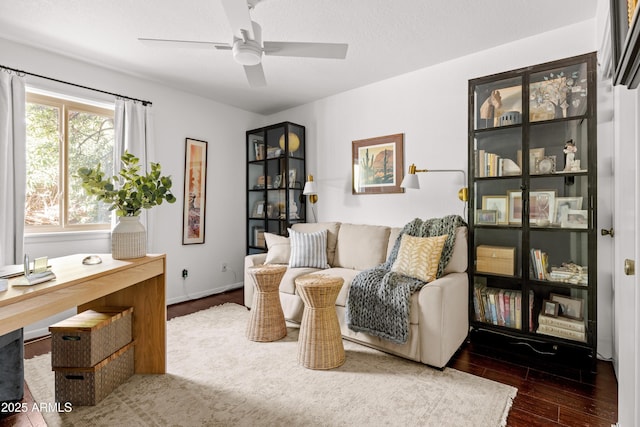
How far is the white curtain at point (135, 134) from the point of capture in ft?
11.0

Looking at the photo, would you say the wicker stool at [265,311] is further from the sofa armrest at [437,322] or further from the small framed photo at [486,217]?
the small framed photo at [486,217]

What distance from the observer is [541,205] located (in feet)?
8.05

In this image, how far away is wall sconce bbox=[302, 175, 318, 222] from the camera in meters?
3.92

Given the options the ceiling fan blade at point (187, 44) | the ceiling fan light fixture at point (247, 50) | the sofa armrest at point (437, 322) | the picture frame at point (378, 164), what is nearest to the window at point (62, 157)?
the ceiling fan blade at point (187, 44)

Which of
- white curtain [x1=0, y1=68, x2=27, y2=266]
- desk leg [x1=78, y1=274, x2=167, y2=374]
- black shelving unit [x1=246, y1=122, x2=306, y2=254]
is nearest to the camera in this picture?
desk leg [x1=78, y1=274, x2=167, y2=374]

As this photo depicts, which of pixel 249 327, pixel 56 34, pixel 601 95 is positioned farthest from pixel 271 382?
pixel 56 34

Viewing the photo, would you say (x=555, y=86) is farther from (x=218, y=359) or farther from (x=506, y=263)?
(x=218, y=359)

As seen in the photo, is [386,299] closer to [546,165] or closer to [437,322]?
[437,322]

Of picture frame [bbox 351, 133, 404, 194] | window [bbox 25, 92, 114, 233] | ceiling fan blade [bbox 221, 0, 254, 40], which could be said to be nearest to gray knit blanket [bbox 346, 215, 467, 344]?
picture frame [bbox 351, 133, 404, 194]

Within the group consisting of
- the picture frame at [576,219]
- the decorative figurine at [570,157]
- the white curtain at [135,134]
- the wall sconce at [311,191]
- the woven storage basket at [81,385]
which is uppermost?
the white curtain at [135,134]

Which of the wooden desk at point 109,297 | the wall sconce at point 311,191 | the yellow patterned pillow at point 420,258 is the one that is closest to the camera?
the wooden desk at point 109,297

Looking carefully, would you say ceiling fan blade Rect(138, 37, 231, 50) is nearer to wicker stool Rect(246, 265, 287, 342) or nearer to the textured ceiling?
the textured ceiling

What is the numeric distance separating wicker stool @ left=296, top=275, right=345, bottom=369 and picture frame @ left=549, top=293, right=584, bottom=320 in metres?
1.64

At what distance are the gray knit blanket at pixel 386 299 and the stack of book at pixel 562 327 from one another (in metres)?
0.79
